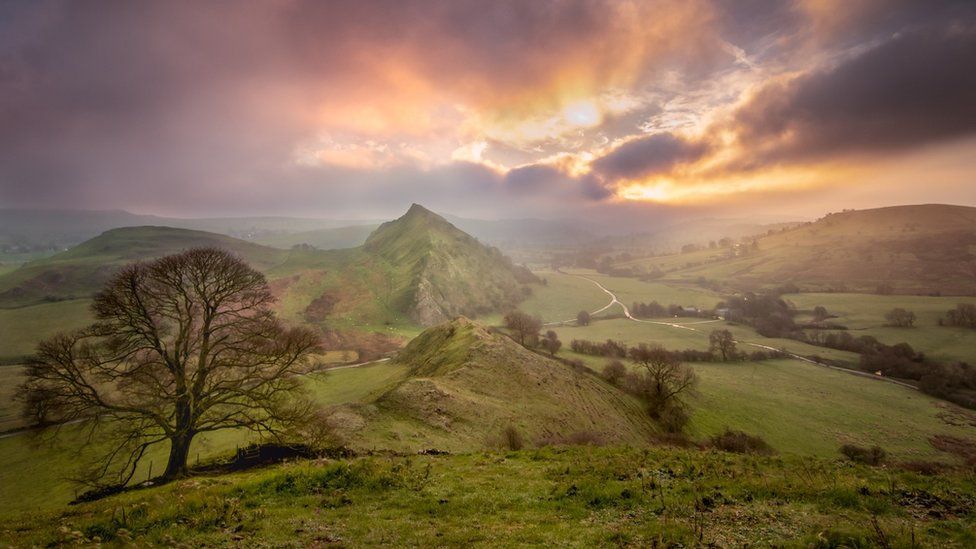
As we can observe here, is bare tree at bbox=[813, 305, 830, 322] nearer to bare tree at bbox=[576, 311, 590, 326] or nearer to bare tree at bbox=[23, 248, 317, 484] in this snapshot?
bare tree at bbox=[576, 311, 590, 326]

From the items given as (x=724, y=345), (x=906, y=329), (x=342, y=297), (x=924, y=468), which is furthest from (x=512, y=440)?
(x=906, y=329)

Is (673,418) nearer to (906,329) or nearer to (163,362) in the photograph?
(163,362)

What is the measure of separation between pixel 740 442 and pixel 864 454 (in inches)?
922

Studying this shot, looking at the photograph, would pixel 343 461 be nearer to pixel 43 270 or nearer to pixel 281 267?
pixel 281 267

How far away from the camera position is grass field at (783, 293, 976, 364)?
102m

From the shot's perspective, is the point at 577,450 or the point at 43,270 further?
the point at 43,270

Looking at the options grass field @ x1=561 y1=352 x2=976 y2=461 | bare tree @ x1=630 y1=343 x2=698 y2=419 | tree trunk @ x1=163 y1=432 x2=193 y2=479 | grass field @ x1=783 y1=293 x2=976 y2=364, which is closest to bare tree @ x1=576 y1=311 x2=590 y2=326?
grass field @ x1=561 y1=352 x2=976 y2=461

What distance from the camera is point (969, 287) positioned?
168 meters

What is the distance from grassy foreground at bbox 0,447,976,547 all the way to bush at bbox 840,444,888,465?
165 feet

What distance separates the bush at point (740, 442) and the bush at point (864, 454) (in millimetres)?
12388

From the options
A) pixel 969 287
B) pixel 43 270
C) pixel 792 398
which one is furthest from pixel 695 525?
pixel 43 270

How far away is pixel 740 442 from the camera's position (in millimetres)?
50938

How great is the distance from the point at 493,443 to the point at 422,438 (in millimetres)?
7168

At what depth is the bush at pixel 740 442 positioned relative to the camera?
48281 millimetres
